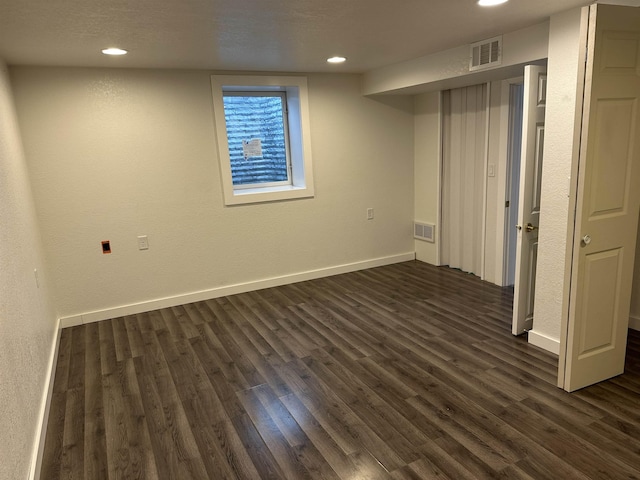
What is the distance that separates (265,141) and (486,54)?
2523 millimetres

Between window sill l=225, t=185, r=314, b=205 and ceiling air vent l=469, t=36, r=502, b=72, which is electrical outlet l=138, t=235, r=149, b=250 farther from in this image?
ceiling air vent l=469, t=36, r=502, b=72

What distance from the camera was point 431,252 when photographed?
17.7 feet

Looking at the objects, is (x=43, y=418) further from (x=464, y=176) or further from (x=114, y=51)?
(x=464, y=176)

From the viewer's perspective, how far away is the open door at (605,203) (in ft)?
7.34

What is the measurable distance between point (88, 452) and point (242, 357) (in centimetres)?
120

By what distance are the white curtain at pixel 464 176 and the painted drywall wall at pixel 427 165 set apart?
83 millimetres

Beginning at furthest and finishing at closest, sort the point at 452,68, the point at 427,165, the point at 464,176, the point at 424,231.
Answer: the point at 424,231
the point at 427,165
the point at 464,176
the point at 452,68

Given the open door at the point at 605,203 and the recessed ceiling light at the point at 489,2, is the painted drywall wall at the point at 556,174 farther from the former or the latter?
the recessed ceiling light at the point at 489,2

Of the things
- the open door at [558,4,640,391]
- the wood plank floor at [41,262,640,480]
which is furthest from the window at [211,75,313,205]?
the open door at [558,4,640,391]

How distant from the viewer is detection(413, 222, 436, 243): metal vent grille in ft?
17.4

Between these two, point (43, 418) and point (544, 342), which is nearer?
point (43, 418)

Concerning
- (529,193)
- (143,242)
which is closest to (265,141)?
(143,242)

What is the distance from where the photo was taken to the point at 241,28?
8.82ft

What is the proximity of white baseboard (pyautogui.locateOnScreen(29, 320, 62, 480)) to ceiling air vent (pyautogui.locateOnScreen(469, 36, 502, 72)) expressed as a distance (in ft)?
12.4
